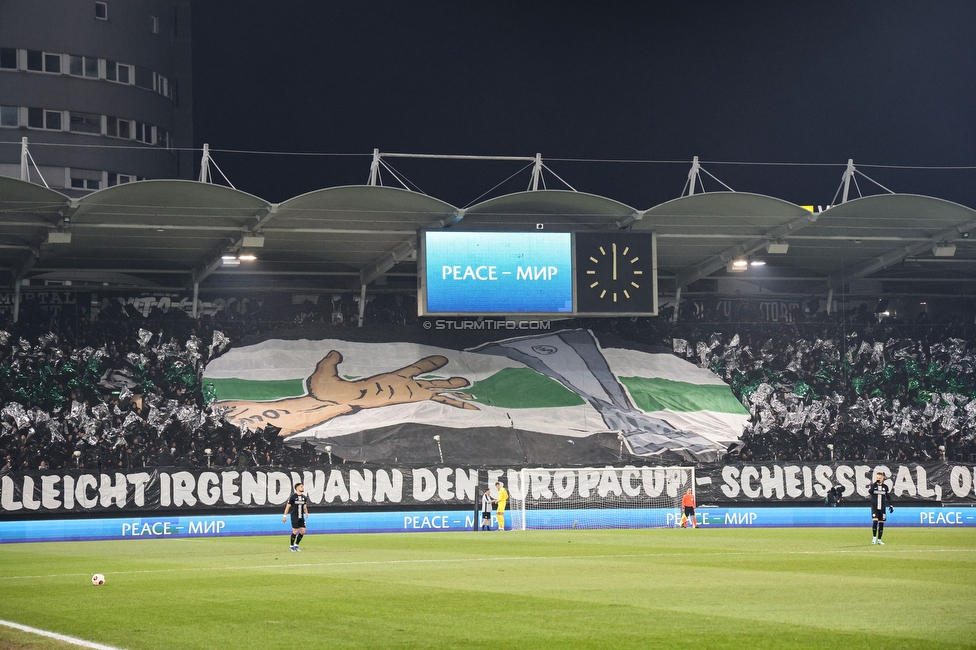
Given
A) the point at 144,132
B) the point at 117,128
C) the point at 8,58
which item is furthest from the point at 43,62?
the point at 144,132

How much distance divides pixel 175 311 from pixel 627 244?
17.2 metres

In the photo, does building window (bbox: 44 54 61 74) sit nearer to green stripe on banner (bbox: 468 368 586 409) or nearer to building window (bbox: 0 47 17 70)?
building window (bbox: 0 47 17 70)

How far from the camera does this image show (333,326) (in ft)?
145

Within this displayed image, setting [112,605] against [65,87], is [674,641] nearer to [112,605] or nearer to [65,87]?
[112,605]

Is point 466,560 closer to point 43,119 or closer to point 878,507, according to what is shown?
point 878,507

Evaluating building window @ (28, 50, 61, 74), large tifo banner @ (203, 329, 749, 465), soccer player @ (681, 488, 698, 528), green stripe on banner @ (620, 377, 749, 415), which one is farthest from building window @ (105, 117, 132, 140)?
soccer player @ (681, 488, 698, 528)

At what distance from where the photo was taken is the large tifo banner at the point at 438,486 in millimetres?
34125

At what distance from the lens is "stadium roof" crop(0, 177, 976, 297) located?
35.0m

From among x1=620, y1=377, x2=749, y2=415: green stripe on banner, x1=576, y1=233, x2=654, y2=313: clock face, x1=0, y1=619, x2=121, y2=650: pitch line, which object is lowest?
x1=0, y1=619, x2=121, y2=650: pitch line

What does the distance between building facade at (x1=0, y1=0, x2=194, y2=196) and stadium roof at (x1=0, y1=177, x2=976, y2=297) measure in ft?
59.7

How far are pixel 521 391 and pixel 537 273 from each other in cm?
738

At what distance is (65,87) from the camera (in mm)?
61000

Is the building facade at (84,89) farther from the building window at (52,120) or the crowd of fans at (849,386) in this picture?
the crowd of fans at (849,386)

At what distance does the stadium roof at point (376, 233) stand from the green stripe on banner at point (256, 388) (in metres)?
4.04
